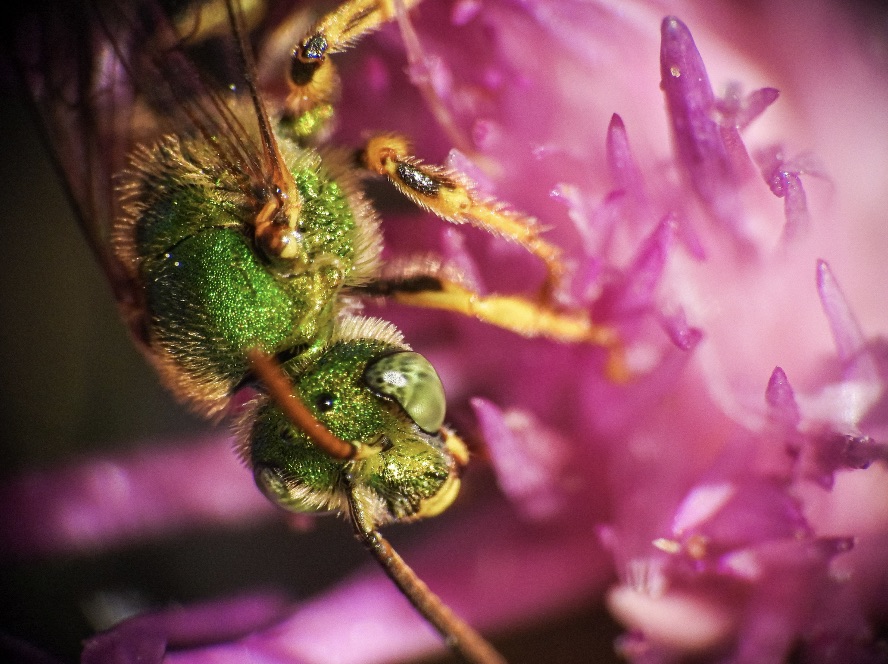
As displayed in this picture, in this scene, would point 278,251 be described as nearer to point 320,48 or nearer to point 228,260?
point 228,260

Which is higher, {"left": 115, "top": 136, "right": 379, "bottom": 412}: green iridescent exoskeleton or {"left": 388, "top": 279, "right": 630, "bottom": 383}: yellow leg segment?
{"left": 115, "top": 136, "right": 379, "bottom": 412}: green iridescent exoskeleton

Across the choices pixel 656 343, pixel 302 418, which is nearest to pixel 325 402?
pixel 302 418

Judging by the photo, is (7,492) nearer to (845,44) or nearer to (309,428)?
(309,428)

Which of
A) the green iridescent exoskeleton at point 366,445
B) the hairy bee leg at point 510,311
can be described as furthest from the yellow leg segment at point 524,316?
the green iridescent exoskeleton at point 366,445

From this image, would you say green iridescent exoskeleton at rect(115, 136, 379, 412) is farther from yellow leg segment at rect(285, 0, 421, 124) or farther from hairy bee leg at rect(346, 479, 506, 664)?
hairy bee leg at rect(346, 479, 506, 664)

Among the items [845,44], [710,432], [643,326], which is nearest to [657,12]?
[845,44]

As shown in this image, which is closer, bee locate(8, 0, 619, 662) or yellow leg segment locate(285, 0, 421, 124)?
bee locate(8, 0, 619, 662)

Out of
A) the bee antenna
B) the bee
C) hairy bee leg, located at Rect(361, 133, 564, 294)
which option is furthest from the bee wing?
the bee antenna
